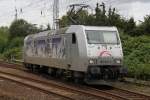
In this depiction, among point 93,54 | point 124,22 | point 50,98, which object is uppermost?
point 124,22

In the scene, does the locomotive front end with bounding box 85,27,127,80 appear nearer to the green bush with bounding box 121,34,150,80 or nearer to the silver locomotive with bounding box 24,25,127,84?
the silver locomotive with bounding box 24,25,127,84

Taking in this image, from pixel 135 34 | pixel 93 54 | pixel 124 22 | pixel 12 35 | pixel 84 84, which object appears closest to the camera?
pixel 93 54

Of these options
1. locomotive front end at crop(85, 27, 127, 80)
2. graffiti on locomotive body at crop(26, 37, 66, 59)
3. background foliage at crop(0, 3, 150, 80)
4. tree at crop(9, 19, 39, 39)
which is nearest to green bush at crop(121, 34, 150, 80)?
background foliage at crop(0, 3, 150, 80)

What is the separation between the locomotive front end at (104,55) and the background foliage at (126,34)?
3.06 meters

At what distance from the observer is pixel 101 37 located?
898 inches

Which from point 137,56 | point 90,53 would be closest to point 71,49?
point 90,53

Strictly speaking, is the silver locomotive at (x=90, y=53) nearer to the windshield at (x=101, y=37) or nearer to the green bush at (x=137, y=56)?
the windshield at (x=101, y=37)

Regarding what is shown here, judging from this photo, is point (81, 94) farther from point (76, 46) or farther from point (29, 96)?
point (76, 46)

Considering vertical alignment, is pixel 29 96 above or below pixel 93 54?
below

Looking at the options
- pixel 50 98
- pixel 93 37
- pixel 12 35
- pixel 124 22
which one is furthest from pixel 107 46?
pixel 12 35

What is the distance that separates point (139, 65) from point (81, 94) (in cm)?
785

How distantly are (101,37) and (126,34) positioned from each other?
20.7 m

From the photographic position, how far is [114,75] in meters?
22.1

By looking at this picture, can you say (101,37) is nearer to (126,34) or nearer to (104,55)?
(104,55)
